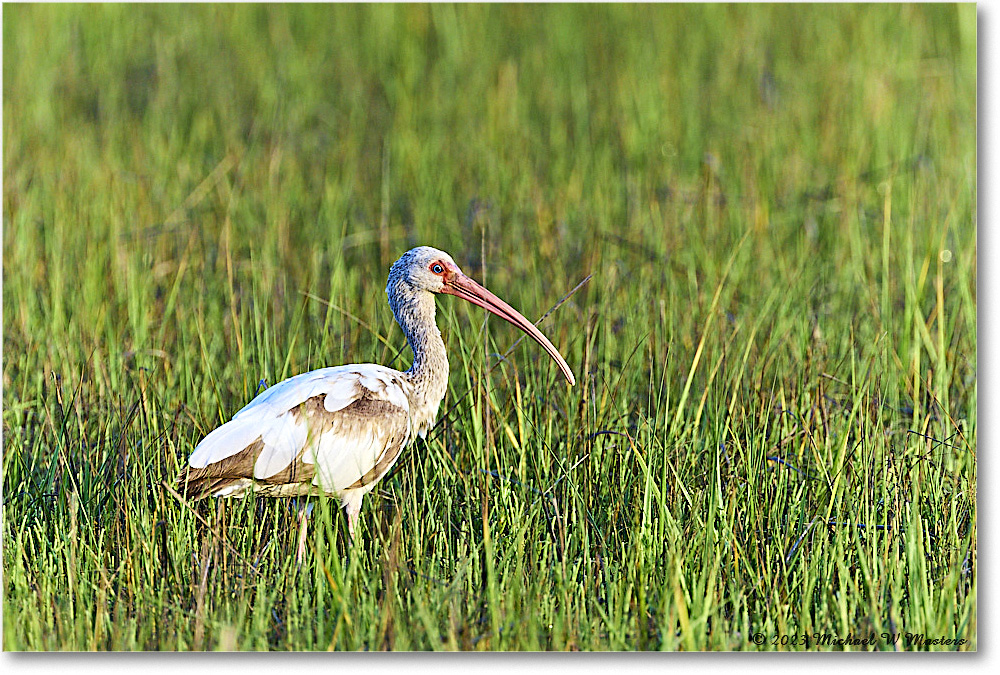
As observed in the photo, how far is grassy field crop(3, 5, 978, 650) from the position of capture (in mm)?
2779

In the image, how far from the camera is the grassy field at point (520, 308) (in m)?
2.78

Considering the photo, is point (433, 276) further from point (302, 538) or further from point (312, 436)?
point (302, 538)

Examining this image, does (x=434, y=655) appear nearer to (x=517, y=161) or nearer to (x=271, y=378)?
(x=271, y=378)

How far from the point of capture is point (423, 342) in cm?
299

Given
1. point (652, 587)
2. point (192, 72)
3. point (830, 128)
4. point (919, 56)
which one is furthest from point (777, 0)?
point (192, 72)

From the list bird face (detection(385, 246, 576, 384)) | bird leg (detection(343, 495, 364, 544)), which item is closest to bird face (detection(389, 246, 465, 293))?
bird face (detection(385, 246, 576, 384))

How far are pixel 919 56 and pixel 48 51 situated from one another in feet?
10.7

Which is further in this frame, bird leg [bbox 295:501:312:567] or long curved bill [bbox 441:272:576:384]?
long curved bill [bbox 441:272:576:384]

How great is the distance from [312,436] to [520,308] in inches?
51.6

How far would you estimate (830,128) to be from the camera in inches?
177
